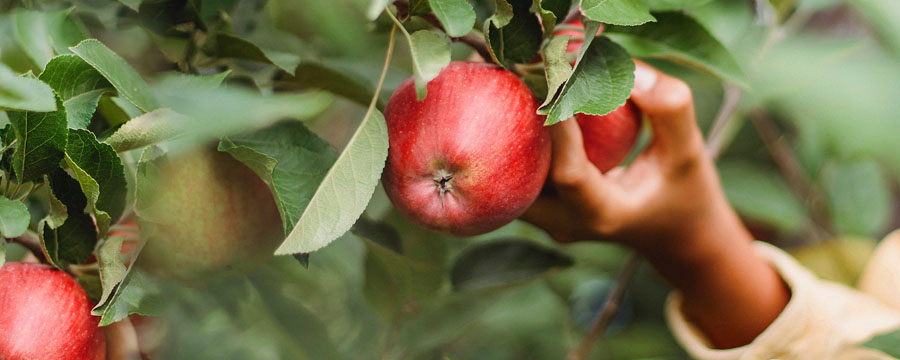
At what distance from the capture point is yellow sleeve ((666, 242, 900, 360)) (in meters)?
0.75

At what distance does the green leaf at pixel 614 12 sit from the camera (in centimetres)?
45

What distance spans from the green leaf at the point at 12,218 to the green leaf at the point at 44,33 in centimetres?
13

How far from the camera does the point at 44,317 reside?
44 centimetres

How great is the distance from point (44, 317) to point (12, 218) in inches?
2.5

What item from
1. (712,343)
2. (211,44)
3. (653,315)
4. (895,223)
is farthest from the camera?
(895,223)

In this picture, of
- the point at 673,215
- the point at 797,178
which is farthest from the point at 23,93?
the point at 797,178

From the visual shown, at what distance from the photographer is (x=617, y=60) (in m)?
0.49

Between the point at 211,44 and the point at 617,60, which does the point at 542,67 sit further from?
the point at 211,44

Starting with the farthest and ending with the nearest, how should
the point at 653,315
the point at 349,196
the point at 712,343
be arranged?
1. the point at 653,315
2. the point at 712,343
3. the point at 349,196

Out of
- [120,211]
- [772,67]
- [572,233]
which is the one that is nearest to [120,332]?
[120,211]

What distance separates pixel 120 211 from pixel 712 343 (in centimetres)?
65

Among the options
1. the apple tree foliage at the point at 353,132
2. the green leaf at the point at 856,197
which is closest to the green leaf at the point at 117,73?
the apple tree foliage at the point at 353,132

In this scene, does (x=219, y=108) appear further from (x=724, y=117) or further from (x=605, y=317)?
(x=724, y=117)

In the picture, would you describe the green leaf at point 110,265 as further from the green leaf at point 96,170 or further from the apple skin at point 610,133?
the apple skin at point 610,133
